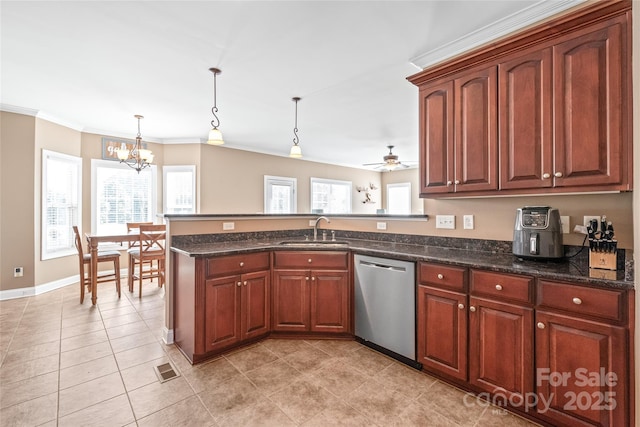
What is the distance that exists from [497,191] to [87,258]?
16.5 feet

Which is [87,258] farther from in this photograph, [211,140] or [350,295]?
[350,295]

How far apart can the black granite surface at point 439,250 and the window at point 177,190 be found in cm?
314

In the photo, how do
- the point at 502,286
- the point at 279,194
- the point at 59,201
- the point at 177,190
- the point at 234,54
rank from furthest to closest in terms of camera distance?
the point at 279,194 < the point at 177,190 < the point at 59,201 < the point at 234,54 < the point at 502,286

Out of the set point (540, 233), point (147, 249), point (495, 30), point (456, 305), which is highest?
point (495, 30)

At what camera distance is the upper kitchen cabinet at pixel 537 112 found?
164 cm

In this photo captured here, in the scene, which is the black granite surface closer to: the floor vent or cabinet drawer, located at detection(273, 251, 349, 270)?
cabinet drawer, located at detection(273, 251, 349, 270)

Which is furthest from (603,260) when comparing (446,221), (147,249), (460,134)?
(147,249)

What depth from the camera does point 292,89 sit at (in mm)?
3479

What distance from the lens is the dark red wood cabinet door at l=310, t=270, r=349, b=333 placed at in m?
2.76

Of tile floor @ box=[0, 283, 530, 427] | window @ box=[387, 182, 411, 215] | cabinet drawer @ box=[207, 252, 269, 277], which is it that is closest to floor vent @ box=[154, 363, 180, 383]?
tile floor @ box=[0, 283, 530, 427]

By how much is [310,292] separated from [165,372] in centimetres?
134

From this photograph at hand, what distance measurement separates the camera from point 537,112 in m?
1.91

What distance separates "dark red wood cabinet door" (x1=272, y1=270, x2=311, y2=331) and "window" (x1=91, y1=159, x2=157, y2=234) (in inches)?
163

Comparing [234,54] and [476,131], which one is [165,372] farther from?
[476,131]
